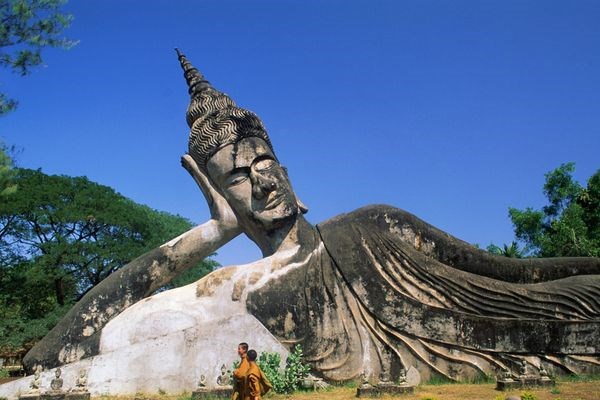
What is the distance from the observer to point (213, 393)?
7273 millimetres

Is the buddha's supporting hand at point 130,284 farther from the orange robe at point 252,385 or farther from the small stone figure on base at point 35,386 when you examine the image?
the orange robe at point 252,385

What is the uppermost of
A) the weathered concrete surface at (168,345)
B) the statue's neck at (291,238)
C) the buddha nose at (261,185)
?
the buddha nose at (261,185)

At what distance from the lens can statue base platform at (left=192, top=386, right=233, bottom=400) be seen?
7.24m

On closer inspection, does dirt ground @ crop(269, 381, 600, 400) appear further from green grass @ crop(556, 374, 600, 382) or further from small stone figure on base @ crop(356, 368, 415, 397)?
green grass @ crop(556, 374, 600, 382)

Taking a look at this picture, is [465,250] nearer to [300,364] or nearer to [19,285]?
[300,364]

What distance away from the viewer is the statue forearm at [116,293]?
27.1 feet

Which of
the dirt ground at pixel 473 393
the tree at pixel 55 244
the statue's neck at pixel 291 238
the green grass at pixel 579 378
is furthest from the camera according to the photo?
the tree at pixel 55 244

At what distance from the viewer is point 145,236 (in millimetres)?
26625

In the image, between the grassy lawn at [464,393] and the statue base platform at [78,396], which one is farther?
the statue base platform at [78,396]

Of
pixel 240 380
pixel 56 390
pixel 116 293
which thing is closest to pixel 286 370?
pixel 240 380

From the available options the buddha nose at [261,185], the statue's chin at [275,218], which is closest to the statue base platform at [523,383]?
the statue's chin at [275,218]

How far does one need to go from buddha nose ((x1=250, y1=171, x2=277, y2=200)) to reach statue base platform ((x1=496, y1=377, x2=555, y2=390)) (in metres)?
4.28

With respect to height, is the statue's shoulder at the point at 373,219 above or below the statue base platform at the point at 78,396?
above

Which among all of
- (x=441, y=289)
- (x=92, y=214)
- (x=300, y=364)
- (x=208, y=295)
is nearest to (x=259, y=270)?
(x=208, y=295)
